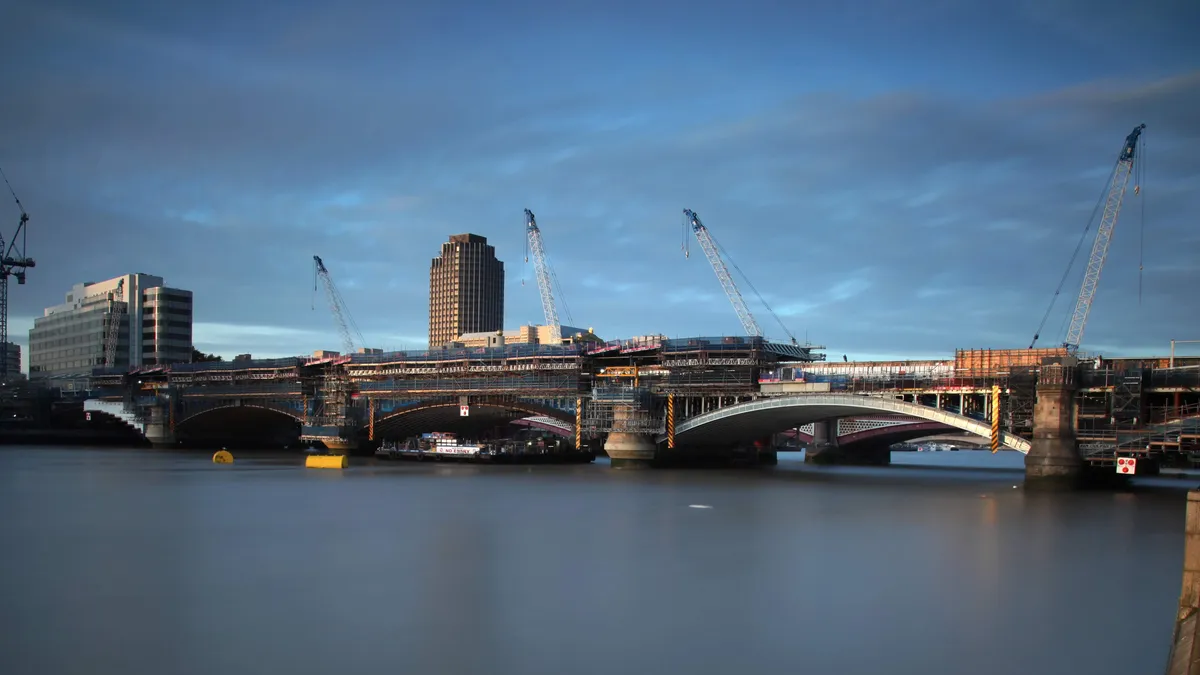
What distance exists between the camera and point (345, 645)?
23234 millimetres

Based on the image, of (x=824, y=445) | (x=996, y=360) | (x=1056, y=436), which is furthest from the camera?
(x=824, y=445)

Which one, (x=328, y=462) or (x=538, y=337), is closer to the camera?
(x=328, y=462)

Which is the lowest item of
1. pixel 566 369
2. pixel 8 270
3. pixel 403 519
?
pixel 403 519

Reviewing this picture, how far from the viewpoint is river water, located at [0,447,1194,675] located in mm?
22672

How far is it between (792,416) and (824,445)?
110 feet

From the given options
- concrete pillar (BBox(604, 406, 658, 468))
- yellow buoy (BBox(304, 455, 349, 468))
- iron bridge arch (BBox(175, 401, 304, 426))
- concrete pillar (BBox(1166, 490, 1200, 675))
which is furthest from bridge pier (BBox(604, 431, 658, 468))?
concrete pillar (BBox(1166, 490, 1200, 675))

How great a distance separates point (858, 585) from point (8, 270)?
152747 millimetres

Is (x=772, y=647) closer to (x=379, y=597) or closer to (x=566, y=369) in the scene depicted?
(x=379, y=597)

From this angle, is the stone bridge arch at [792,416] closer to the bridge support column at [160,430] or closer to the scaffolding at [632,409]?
the scaffolding at [632,409]

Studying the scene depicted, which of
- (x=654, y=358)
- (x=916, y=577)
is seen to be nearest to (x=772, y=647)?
(x=916, y=577)

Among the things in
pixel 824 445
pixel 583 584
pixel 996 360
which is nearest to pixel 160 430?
pixel 824 445

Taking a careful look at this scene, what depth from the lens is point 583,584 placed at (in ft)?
101

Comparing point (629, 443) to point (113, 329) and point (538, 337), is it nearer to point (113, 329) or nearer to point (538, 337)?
point (538, 337)

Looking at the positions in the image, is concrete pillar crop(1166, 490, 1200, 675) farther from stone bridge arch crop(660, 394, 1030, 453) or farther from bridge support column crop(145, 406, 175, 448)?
bridge support column crop(145, 406, 175, 448)
